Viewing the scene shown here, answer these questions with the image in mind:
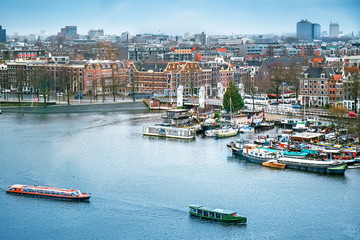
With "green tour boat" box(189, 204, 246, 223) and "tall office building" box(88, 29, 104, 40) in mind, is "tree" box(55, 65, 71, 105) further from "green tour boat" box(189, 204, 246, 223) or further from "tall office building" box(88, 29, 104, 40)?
"tall office building" box(88, 29, 104, 40)

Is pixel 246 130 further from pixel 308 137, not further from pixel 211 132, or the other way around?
pixel 308 137

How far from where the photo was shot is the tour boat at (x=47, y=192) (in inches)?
938

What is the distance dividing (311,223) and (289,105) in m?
24.6

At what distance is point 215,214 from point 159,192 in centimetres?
344

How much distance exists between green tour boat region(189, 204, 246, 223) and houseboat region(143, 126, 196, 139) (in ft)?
45.9

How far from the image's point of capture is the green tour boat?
21.3 meters

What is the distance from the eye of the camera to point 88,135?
36.6m

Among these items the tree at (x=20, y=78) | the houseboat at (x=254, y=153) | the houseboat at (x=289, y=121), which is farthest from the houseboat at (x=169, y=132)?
the tree at (x=20, y=78)

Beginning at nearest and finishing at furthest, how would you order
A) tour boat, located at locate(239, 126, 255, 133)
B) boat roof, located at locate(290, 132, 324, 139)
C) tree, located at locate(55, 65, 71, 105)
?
boat roof, located at locate(290, 132, 324, 139), tour boat, located at locate(239, 126, 255, 133), tree, located at locate(55, 65, 71, 105)

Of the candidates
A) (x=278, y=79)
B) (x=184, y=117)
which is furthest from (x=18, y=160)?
(x=278, y=79)

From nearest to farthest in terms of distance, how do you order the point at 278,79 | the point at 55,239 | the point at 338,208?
the point at 55,239 < the point at 338,208 < the point at 278,79

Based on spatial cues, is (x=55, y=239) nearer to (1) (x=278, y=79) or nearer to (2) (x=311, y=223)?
(2) (x=311, y=223)

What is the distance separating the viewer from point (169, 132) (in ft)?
120

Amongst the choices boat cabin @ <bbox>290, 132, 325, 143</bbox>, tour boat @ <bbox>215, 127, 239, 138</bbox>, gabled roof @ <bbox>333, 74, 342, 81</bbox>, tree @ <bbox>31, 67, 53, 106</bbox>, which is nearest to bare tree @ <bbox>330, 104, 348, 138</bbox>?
boat cabin @ <bbox>290, 132, 325, 143</bbox>
